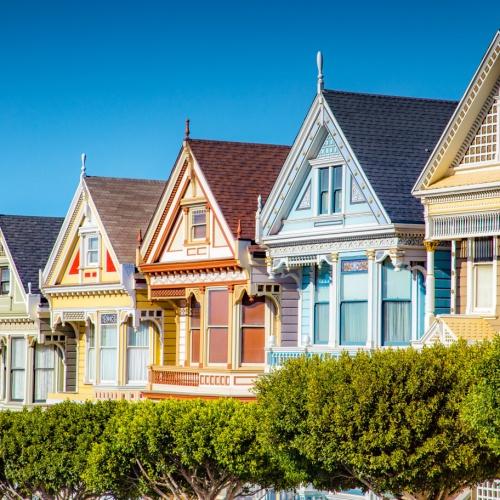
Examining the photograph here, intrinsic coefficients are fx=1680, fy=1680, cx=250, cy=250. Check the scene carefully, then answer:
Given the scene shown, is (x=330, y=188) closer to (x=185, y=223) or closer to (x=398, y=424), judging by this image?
(x=185, y=223)

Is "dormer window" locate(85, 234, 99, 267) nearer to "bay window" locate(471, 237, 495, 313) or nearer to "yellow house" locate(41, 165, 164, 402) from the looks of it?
"yellow house" locate(41, 165, 164, 402)

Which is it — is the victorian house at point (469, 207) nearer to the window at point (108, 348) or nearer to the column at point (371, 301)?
the column at point (371, 301)

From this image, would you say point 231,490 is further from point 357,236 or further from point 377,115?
point 377,115

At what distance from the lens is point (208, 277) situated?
153 feet

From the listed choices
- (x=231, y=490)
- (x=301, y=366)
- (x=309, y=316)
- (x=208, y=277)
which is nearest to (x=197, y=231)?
(x=208, y=277)

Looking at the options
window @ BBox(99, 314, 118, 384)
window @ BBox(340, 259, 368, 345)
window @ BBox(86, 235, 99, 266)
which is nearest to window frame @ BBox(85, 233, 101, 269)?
window @ BBox(86, 235, 99, 266)

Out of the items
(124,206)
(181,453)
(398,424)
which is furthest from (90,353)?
(398,424)

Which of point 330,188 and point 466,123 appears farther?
point 330,188

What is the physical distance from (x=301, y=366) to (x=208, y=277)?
11.6 metres

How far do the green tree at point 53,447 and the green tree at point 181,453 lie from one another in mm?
1248

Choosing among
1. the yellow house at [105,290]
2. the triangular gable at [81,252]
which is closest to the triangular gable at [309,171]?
the yellow house at [105,290]

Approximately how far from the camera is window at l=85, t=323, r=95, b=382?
176 feet

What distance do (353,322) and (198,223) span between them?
7593mm

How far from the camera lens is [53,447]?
1718 inches
